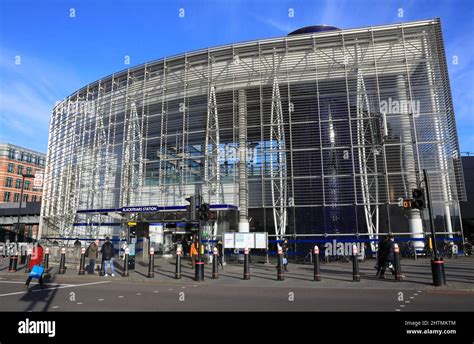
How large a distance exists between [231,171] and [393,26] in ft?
44.3

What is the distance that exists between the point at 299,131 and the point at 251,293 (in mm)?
14165

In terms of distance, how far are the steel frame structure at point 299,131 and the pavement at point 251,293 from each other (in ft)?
19.6

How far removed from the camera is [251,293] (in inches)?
442

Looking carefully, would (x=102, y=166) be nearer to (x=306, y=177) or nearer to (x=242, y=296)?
(x=306, y=177)

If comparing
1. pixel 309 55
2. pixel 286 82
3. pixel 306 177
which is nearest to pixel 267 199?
pixel 306 177

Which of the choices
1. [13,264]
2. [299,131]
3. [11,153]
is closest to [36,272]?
[13,264]

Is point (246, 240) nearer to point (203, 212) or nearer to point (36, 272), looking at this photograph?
point (203, 212)

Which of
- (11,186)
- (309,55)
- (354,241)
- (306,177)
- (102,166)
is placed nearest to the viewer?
(354,241)

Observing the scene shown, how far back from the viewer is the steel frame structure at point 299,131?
70.8 feet

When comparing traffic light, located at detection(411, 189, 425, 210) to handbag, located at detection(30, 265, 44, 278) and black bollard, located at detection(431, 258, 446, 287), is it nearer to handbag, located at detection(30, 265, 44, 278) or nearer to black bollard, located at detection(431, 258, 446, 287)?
black bollard, located at detection(431, 258, 446, 287)

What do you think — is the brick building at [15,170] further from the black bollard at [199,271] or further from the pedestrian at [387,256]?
the pedestrian at [387,256]

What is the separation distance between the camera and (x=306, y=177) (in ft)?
73.4

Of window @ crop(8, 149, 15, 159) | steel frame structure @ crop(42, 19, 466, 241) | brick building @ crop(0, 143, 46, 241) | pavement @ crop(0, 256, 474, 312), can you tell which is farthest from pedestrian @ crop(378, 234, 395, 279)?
window @ crop(8, 149, 15, 159)

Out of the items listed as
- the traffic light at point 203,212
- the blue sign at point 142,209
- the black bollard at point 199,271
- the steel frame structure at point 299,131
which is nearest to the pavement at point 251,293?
the black bollard at point 199,271
